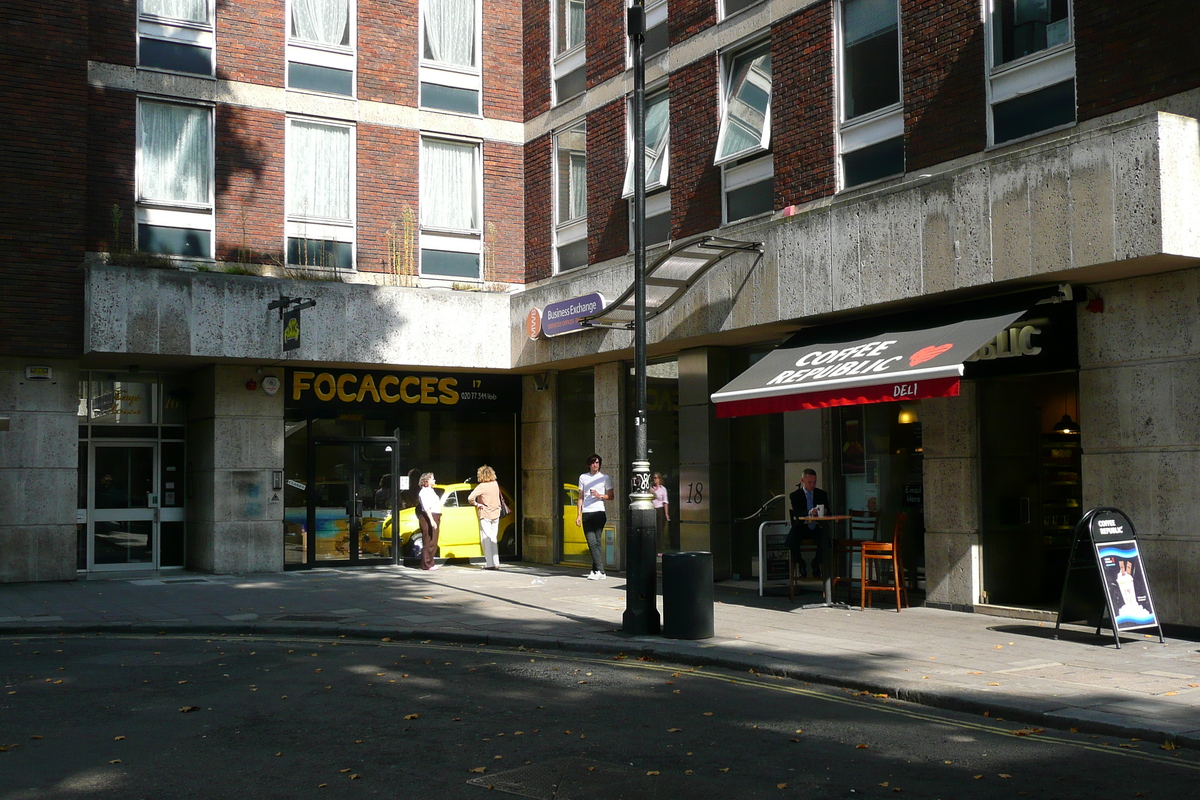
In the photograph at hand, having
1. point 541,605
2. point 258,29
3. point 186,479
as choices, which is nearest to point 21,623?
point 541,605

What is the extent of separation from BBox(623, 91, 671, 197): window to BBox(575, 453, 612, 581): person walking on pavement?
14.4 feet

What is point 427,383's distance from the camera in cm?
Answer: 2041

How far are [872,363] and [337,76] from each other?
38.8 ft

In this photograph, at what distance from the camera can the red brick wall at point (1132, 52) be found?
10.4 meters

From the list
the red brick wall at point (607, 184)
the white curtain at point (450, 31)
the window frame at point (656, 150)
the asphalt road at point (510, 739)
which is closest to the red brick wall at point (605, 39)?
the red brick wall at point (607, 184)

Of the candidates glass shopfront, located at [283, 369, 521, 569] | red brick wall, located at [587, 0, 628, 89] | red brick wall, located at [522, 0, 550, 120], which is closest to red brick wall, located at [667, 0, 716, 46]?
red brick wall, located at [587, 0, 628, 89]

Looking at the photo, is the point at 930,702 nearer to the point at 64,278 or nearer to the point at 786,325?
the point at 786,325

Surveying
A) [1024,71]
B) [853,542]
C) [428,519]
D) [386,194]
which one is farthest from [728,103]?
[428,519]

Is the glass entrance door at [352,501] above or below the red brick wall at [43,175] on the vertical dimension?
below

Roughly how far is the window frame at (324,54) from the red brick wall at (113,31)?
2399 millimetres

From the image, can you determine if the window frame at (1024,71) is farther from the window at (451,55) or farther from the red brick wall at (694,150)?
the window at (451,55)

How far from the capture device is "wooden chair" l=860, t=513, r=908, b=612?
13.0 m

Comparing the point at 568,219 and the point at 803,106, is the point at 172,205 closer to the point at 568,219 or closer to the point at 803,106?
the point at 568,219

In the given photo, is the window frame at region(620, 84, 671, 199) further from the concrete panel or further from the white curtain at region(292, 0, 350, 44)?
the concrete panel
